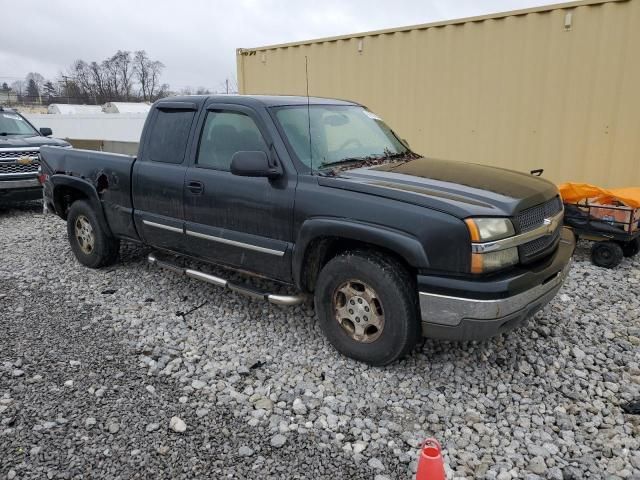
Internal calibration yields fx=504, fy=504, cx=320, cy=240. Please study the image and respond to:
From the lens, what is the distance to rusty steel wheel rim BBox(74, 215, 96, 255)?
5.59m

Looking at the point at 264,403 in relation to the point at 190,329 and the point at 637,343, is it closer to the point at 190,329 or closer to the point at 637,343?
the point at 190,329

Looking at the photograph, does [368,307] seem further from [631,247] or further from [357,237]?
[631,247]

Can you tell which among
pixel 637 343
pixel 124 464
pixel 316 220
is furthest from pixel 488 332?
pixel 124 464

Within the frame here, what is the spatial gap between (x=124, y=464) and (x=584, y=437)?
254 cm

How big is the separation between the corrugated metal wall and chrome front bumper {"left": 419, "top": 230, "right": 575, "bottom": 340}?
4119 millimetres

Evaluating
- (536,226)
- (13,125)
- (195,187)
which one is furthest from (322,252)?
(13,125)

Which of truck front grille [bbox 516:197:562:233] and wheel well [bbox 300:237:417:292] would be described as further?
wheel well [bbox 300:237:417:292]

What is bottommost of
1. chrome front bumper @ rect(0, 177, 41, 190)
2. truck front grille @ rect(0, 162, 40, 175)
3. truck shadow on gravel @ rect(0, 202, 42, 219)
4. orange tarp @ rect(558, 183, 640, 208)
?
truck shadow on gravel @ rect(0, 202, 42, 219)

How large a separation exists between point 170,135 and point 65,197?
2229 mm

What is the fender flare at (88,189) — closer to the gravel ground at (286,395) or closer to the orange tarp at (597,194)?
the gravel ground at (286,395)

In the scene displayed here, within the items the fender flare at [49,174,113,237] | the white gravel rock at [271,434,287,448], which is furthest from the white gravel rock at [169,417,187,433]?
the fender flare at [49,174,113,237]

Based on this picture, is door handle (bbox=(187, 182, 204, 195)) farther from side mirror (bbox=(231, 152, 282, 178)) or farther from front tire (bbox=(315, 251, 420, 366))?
front tire (bbox=(315, 251, 420, 366))

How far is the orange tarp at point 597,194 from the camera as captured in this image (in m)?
5.58

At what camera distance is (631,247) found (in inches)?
229
